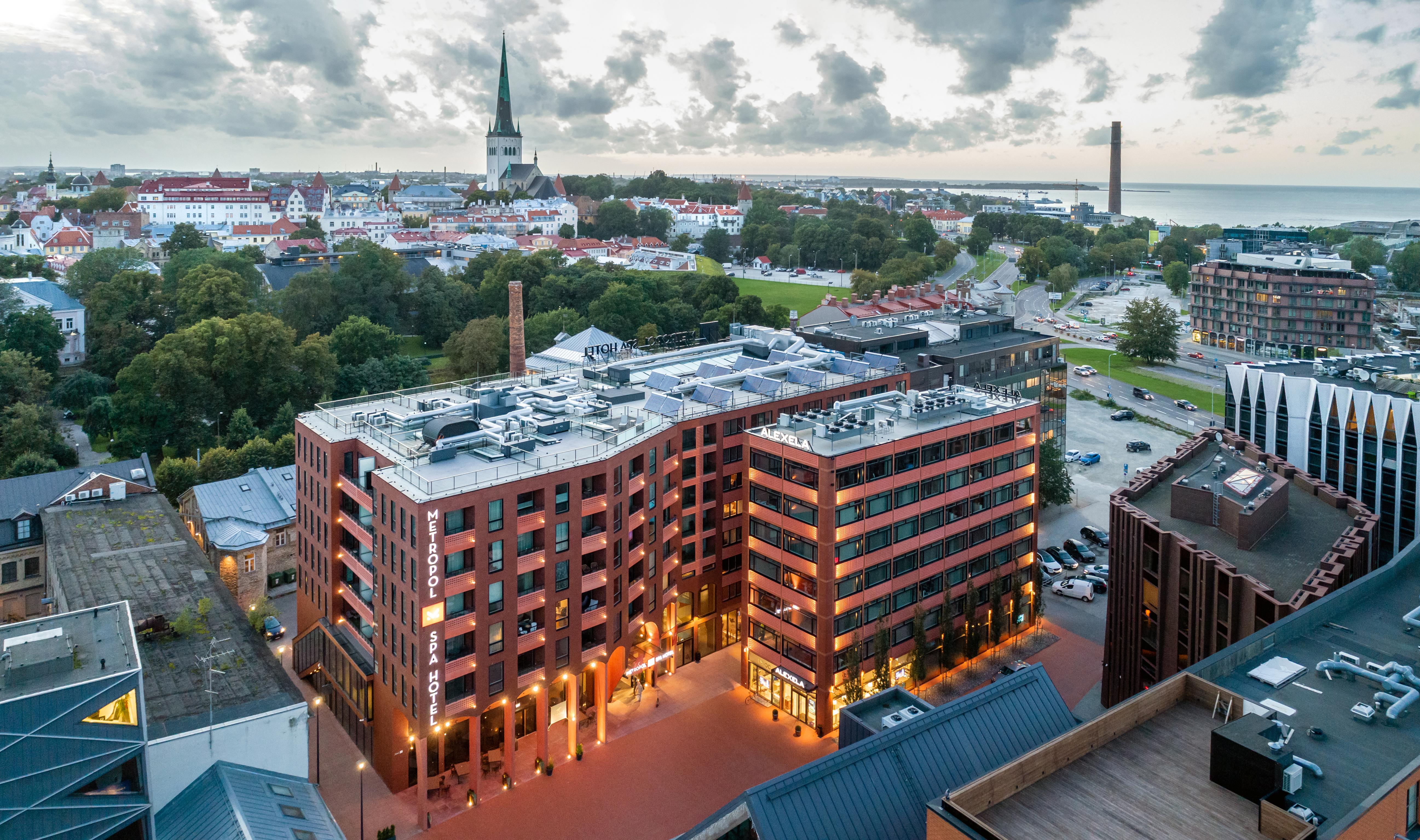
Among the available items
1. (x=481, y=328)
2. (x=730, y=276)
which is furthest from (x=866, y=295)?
(x=481, y=328)

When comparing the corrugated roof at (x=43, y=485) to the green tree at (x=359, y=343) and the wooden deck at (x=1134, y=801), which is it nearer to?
the green tree at (x=359, y=343)

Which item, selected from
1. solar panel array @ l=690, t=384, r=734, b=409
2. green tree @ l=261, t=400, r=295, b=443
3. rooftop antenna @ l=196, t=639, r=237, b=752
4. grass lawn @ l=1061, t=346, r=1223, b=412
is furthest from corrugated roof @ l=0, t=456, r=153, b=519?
grass lawn @ l=1061, t=346, r=1223, b=412

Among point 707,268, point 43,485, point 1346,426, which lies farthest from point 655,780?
point 707,268

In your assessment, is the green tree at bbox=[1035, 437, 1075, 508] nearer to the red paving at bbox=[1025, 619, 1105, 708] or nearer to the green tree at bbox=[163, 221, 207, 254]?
Answer: the red paving at bbox=[1025, 619, 1105, 708]

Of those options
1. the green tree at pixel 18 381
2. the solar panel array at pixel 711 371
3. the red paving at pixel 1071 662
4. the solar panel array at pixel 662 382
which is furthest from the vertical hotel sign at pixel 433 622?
the green tree at pixel 18 381

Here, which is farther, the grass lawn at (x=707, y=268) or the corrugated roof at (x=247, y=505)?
the grass lawn at (x=707, y=268)

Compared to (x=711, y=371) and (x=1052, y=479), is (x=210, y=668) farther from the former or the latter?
(x=1052, y=479)
